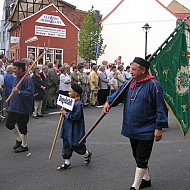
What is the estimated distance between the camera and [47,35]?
3259 centimetres

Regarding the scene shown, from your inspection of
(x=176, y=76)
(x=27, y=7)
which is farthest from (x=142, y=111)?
(x=27, y=7)

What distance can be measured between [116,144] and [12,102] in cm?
247

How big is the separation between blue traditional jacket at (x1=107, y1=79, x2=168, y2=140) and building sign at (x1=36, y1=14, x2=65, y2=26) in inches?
1132

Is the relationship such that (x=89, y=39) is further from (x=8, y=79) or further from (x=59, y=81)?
(x=8, y=79)

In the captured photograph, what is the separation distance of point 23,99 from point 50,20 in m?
27.0

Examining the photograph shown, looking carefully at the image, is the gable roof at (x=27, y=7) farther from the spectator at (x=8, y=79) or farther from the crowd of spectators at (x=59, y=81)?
the spectator at (x=8, y=79)

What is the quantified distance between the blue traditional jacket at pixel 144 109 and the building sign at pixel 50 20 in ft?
94.4

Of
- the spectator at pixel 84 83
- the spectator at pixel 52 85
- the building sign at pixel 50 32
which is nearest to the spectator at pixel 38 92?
the spectator at pixel 52 85

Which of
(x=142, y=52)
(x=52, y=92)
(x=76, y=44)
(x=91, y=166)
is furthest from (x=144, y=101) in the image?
(x=142, y=52)

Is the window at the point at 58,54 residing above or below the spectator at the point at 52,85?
above

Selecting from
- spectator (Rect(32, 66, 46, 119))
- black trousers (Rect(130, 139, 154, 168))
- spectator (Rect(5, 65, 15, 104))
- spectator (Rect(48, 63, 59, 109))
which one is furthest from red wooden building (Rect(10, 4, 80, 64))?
black trousers (Rect(130, 139, 154, 168))

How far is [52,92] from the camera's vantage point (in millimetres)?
13555

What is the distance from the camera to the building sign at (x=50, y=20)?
3262 cm

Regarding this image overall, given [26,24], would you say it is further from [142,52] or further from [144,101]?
[144,101]
